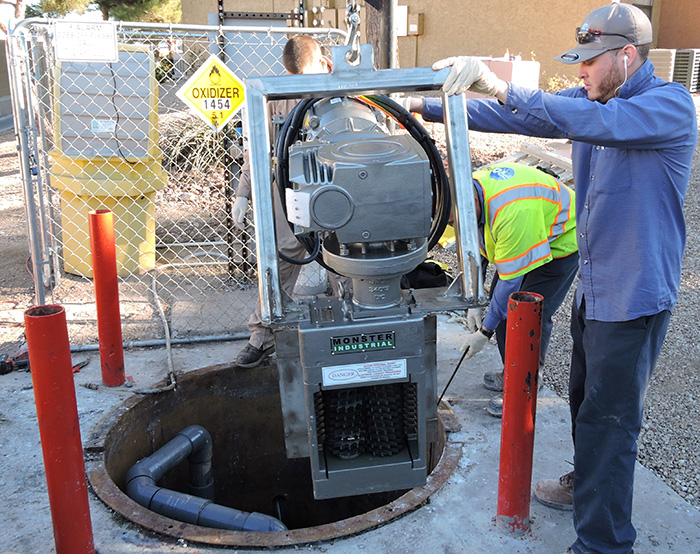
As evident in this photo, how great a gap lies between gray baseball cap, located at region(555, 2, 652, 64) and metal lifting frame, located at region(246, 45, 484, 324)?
0.51 meters

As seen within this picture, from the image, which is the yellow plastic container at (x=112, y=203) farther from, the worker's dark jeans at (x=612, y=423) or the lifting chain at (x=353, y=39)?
the worker's dark jeans at (x=612, y=423)

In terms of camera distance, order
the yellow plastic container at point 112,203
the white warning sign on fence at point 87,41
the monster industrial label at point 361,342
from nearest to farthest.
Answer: the monster industrial label at point 361,342, the white warning sign on fence at point 87,41, the yellow plastic container at point 112,203

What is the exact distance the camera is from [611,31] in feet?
7.27

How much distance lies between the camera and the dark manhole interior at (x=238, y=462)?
8.97 ft

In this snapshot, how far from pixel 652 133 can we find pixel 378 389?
1196 mm

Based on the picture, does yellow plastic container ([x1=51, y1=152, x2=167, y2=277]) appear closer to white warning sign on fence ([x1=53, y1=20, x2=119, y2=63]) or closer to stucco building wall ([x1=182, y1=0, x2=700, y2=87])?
white warning sign on fence ([x1=53, y1=20, x2=119, y2=63])

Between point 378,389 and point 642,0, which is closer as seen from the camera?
point 378,389

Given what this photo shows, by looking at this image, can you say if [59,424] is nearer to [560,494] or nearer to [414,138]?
[414,138]

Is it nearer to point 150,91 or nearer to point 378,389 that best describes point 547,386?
point 378,389

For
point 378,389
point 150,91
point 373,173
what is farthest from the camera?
point 150,91

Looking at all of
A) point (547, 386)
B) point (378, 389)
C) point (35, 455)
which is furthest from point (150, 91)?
point (378, 389)

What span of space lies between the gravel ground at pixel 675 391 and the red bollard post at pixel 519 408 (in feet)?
1.20

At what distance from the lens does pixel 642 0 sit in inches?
598

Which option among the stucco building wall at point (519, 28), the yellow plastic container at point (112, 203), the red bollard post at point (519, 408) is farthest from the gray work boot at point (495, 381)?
the stucco building wall at point (519, 28)
